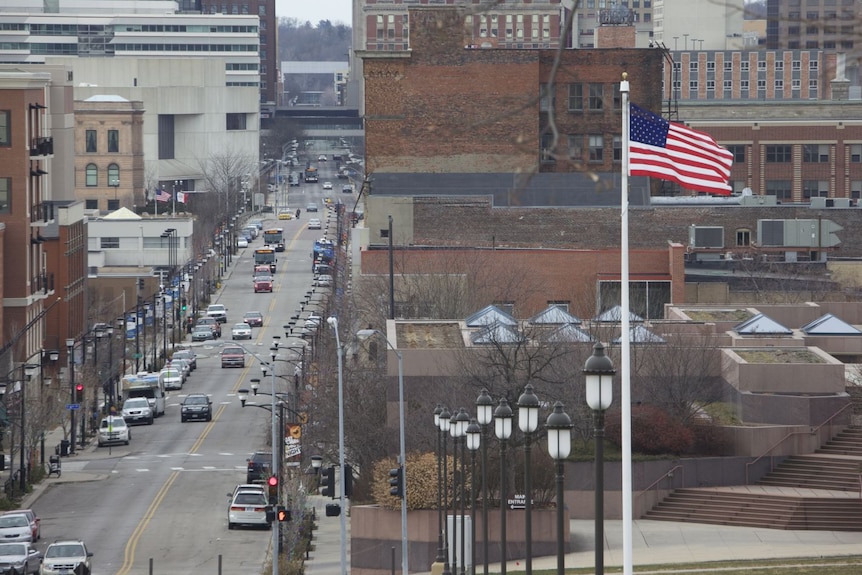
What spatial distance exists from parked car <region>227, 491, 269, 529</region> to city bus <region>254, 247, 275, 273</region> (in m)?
89.4

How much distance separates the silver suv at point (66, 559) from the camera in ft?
151

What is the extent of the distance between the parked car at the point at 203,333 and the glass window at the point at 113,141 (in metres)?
74.5

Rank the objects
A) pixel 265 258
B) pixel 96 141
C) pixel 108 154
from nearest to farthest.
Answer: pixel 265 258
pixel 96 141
pixel 108 154

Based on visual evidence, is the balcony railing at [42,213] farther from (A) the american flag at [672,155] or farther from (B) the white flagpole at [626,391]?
(B) the white flagpole at [626,391]

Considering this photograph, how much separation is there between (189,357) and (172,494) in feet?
130

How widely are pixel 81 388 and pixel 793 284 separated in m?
36.0

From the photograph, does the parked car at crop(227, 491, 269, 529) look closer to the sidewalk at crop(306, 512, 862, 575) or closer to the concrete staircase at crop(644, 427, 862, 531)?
the sidewalk at crop(306, 512, 862, 575)

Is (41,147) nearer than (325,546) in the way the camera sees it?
No

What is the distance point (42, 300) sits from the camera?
315 ft

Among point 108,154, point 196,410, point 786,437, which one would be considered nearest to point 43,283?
point 196,410

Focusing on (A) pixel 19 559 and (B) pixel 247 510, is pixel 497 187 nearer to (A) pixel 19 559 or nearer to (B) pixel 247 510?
(B) pixel 247 510

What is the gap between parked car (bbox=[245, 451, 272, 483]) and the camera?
196ft

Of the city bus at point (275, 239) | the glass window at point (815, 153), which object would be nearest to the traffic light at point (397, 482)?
the glass window at point (815, 153)

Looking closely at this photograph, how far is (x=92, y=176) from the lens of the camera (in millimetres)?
183875
